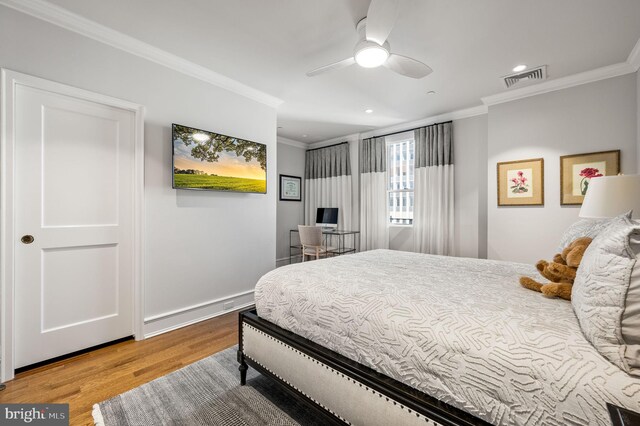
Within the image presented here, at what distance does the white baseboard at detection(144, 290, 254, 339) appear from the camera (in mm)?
2607

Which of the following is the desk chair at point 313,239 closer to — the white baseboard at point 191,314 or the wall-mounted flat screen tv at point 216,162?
the wall-mounted flat screen tv at point 216,162

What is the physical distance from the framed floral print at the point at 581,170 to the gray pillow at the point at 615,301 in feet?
8.65

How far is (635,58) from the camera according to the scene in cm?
258

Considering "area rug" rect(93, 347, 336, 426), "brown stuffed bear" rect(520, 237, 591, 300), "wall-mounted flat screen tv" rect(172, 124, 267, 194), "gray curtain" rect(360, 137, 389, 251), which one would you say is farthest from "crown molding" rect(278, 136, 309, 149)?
"brown stuffed bear" rect(520, 237, 591, 300)

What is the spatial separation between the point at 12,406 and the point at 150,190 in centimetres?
168

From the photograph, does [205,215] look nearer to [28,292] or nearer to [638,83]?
[28,292]

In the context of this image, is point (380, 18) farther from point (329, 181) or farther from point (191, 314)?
point (329, 181)

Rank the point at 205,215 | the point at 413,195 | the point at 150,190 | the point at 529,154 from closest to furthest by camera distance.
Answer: the point at 150,190, the point at 205,215, the point at 529,154, the point at 413,195

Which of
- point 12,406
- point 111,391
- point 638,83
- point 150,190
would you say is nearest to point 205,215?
point 150,190

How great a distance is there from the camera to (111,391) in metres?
1.81

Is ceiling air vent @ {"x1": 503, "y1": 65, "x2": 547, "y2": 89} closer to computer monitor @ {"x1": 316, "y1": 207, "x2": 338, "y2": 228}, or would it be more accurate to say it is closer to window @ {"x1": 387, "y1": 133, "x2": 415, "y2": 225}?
window @ {"x1": 387, "y1": 133, "x2": 415, "y2": 225}

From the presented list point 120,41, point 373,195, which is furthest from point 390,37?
point 373,195

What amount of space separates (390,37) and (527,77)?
1.74 m

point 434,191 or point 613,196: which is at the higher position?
point 434,191
